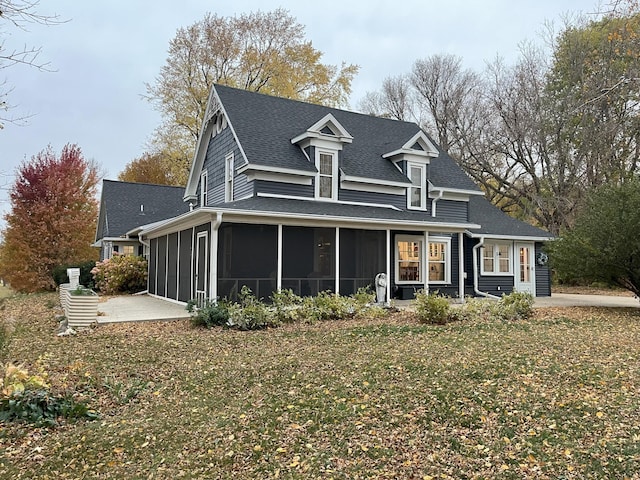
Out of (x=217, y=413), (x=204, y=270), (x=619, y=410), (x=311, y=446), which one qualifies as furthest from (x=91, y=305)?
(x=619, y=410)

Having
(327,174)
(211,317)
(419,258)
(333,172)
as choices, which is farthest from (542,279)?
(211,317)

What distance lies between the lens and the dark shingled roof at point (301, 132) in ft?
48.0

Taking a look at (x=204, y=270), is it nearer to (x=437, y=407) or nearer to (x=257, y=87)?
(x=437, y=407)

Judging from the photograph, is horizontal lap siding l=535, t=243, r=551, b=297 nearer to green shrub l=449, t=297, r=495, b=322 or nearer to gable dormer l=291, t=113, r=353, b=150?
green shrub l=449, t=297, r=495, b=322

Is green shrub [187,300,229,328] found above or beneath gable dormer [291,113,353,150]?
beneath

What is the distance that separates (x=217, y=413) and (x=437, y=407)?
2254 mm

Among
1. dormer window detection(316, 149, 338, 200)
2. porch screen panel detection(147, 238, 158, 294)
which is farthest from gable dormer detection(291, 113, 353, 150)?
porch screen panel detection(147, 238, 158, 294)

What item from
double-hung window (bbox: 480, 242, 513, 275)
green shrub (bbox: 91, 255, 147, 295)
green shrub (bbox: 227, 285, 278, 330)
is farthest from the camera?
green shrub (bbox: 91, 255, 147, 295)

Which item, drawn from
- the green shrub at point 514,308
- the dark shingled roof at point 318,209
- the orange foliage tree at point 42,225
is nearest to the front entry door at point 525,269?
the dark shingled roof at point 318,209

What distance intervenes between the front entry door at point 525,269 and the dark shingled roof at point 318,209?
4839mm

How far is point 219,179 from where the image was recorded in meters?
16.8

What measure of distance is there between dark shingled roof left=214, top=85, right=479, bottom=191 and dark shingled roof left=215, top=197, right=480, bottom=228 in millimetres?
1132

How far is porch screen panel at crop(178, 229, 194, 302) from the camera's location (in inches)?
517

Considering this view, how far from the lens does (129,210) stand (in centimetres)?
Result: 2458
